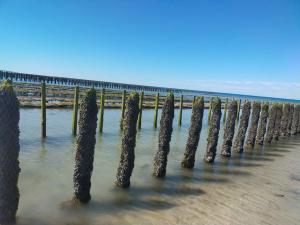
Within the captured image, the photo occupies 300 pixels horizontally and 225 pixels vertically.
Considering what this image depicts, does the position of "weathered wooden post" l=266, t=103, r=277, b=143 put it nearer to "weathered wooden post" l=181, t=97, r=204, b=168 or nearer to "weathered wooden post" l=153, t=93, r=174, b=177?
"weathered wooden post" l=181, t=97, r=204, b=168

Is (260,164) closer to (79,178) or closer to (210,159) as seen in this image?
(210,159)

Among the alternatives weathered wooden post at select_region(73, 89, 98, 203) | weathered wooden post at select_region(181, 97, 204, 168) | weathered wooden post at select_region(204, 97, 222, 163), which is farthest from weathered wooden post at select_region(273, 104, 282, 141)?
weathered wooden post at select_region(73, 89, 98, 203)

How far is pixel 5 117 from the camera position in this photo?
6398 mm

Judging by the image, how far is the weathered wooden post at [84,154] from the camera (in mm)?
8062

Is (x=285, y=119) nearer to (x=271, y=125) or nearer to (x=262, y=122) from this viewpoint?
(x=271, y=125)

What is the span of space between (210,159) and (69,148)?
18.9ft

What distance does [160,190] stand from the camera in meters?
9.62

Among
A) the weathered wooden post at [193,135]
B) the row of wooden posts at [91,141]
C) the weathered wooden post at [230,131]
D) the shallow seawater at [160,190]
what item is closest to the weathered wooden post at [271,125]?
the row of wooden posts at [91,141]

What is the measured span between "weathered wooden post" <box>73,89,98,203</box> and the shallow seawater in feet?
1.33

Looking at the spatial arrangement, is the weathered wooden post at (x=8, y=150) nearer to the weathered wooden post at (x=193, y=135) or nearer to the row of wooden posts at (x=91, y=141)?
the row of wooden posts at (x=91, y=141)

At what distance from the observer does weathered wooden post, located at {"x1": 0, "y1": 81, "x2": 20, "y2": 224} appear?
6.39 metres

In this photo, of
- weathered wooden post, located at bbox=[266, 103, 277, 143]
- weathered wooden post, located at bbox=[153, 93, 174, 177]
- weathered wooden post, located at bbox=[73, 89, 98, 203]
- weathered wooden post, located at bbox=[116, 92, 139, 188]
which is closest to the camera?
weathered wooden post, located at bbox=[73, 89, 98, 203]

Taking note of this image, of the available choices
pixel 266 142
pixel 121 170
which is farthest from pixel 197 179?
pixel 266 142

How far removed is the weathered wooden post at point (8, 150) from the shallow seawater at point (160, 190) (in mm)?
539
